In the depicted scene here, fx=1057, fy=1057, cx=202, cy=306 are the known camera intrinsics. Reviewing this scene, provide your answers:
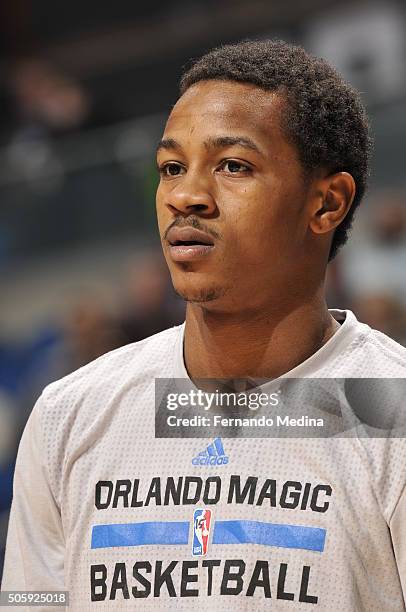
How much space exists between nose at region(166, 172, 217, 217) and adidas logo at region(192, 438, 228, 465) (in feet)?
1.42

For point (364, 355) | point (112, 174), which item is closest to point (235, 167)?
point (364, 355)

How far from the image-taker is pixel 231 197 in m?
1.90

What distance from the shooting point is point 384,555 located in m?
1.81

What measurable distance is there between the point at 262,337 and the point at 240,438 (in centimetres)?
20

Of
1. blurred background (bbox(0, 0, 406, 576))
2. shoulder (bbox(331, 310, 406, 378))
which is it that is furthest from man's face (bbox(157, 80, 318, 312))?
blurred background (bbox(0, 0, 406, 576))

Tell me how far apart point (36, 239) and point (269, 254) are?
4.44 m

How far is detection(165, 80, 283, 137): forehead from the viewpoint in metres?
1.90

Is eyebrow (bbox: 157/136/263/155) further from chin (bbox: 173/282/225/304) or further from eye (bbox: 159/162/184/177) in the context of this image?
chin (bbox: 173/282/225/304)

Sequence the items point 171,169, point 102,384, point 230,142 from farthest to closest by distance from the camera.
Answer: point 102,384, point 171,169, point 230,142

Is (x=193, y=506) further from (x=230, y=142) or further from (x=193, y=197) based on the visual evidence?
(x=230, y=142)

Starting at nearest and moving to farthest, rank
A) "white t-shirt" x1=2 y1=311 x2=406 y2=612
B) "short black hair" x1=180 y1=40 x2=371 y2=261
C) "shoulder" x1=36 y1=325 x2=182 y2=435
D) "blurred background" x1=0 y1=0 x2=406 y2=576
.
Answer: "white t-shirt" x1=2 y1=311 x2=406 y2=612
"short black hair" x1=180 y1=40 x2=371 y2=261
"shoulder" x1=36 y1=325 x2=182 y2=435
"blurred background" x1=0 y1=0 x2=406 y2=576

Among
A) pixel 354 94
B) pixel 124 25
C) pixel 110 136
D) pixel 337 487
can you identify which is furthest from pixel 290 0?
pixel 337 487

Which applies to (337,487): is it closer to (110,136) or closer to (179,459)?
(179,459)

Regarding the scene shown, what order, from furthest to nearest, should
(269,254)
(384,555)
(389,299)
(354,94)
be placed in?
(389,299), (354,94), (269,254), (384,555)
